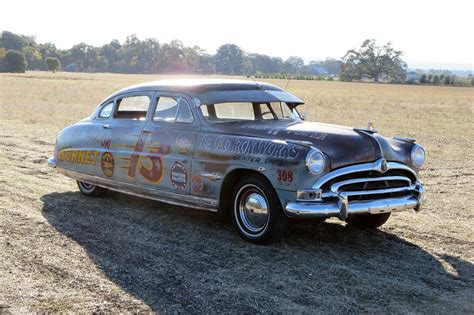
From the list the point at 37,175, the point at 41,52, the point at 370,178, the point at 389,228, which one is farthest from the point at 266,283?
the point at 41,52

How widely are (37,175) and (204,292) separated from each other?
19.0ft

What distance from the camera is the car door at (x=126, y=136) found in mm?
7316

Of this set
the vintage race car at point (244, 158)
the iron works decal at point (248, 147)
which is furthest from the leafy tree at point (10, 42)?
the iron works decal at point (248, 147)

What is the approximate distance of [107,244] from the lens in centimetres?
610

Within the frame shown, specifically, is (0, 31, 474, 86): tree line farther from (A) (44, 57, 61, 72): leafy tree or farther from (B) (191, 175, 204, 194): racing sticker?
(B) (191, 175, 204, 194): racing sticker

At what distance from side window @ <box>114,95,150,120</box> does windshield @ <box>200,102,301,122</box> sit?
984 mm

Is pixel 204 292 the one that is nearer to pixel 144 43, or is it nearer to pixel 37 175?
pixel 37 175

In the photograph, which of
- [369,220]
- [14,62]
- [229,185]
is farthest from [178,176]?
[14,62]

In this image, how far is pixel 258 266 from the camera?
5.50 m

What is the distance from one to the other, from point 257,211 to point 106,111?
9.71 feet

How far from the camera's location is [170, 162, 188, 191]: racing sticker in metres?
6.68

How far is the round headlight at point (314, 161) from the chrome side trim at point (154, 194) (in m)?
1.22

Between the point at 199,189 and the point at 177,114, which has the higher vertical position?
the point at 177,114

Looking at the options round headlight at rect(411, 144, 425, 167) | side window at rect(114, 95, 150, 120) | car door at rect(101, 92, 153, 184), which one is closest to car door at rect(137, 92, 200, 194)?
car door at rect(101, 92, 153, 184)
